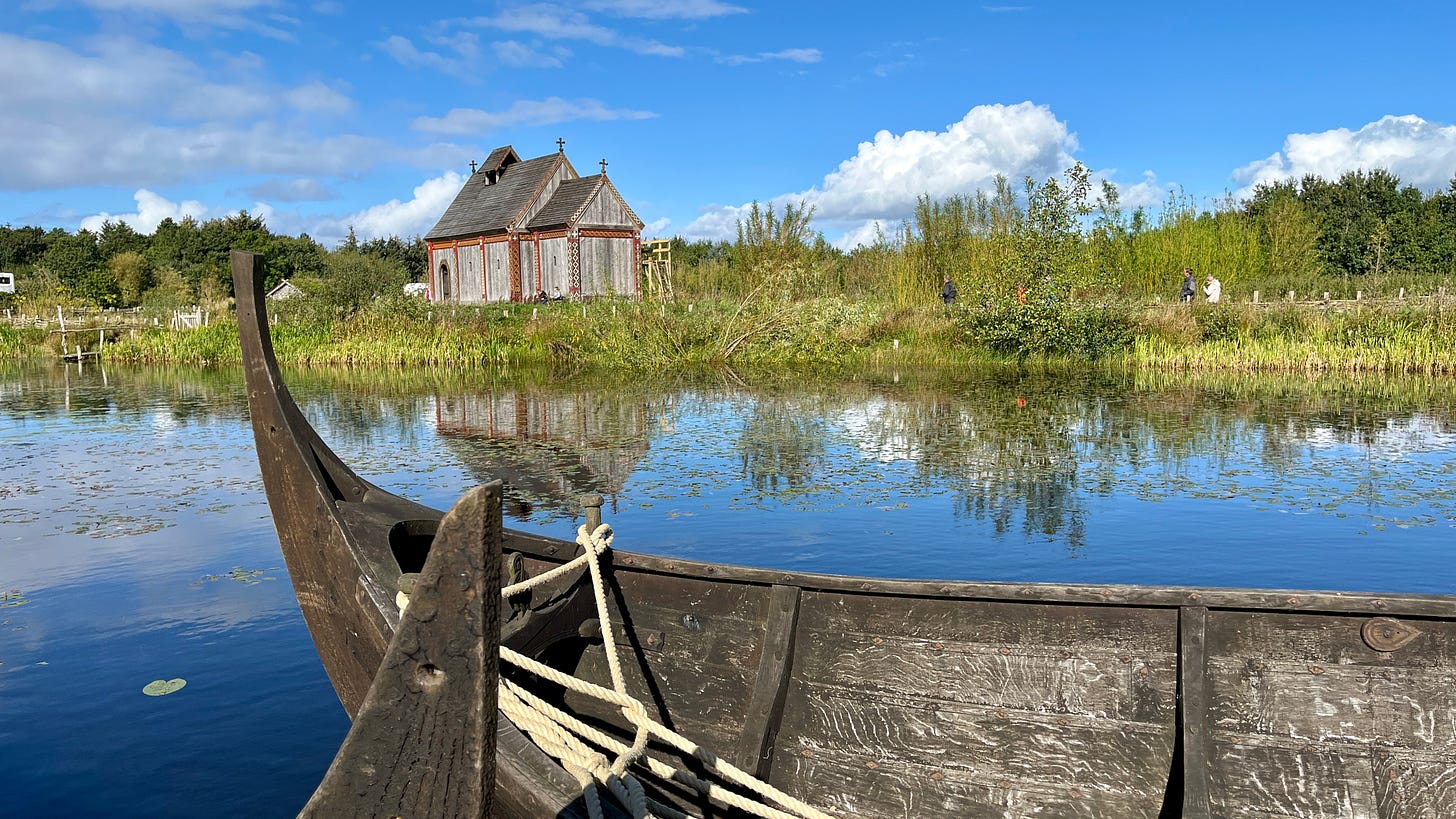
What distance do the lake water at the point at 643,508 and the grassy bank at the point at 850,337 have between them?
3254 millimetres

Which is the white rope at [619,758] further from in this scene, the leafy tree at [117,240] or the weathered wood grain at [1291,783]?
the leafy tree at [117,240]

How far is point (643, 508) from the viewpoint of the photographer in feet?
31.4

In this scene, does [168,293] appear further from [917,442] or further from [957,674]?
[957,674]

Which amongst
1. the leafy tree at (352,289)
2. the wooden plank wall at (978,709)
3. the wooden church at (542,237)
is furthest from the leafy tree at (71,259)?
the wooden plank wall at (978,709)

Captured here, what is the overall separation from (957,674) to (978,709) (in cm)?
13

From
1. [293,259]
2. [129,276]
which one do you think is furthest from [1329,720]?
[293,259]

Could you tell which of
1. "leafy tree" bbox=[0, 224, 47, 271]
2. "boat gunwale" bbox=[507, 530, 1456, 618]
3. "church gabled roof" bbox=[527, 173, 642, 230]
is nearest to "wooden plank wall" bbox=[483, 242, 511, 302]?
"church gabled roof" bbox=[527, 173, 642, 230]

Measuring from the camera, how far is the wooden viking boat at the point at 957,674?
320 centimetres

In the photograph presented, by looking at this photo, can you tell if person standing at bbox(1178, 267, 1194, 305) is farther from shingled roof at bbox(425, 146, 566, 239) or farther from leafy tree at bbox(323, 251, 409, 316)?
A: shingled roof at bbox(425, 146, 566, 239)

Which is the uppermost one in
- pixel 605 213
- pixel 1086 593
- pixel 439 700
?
pixel 605 213

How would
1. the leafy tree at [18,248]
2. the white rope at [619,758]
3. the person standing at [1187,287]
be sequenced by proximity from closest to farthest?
the white rope at [619,758]
the person standing at [1187,287]
the leafy tree at [18,248]

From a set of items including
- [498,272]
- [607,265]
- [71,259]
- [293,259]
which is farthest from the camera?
[293,259]

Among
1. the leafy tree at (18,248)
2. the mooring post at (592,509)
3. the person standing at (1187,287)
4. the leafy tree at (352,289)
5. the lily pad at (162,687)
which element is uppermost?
the leafy tree at (18,248)

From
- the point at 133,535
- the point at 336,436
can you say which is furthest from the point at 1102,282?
the point at 133,535
